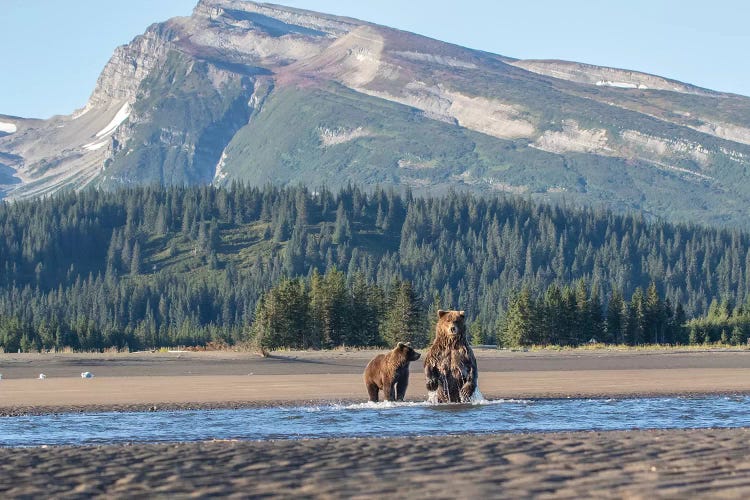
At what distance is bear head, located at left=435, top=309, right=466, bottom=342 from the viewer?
1273 inches

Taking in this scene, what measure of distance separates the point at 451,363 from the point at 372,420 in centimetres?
436

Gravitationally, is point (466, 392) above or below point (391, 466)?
above

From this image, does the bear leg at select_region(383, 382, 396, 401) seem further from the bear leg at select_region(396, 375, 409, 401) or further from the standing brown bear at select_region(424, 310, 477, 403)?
the standing brown bear at select_region(424, 310, 477, 403)

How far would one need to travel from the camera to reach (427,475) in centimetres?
1853

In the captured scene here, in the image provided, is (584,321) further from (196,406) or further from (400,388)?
(196,406)

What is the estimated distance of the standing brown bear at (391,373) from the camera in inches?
1345

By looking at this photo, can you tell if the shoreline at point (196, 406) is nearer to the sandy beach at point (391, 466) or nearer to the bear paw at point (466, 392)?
the sandy beach at point (391, 466)

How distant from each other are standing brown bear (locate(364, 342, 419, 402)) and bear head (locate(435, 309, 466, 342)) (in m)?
1.60

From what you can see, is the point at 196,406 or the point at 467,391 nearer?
the point at 467,391

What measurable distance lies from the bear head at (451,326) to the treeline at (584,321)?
7236cm

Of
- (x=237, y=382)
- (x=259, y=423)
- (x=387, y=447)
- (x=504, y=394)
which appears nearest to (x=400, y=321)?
(x=237, y=382)

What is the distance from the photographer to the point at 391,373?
113 ft

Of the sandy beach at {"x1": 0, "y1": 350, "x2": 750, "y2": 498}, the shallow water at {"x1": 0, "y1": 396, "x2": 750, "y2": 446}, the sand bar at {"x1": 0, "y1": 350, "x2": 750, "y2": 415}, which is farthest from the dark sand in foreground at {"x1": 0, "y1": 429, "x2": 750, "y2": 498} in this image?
the sand bar at {"x1": 0, "y1": 350, "x2": 750, "y2": 415}

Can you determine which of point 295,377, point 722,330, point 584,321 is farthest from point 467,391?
point 722,330
